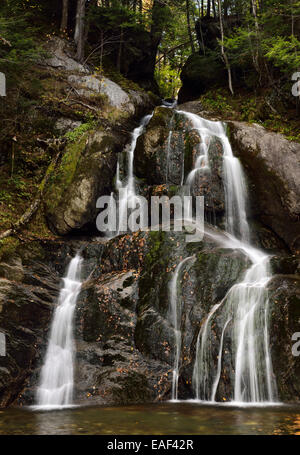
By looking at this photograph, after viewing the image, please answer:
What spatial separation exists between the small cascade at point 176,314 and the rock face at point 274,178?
12.8 ft

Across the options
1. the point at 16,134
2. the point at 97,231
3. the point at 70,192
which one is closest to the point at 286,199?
the point at 97,231

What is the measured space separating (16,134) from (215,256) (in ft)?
28.2

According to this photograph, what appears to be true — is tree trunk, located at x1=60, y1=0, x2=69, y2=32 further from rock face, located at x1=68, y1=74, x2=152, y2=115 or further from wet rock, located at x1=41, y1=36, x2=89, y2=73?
rock face, located at x1=68, y1=74, x2=152, y2=115

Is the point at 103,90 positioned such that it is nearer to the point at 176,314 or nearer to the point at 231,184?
the point at 231,184

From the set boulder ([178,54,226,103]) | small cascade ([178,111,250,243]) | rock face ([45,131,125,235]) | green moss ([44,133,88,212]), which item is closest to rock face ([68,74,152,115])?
rock face ([45,131,125,235])

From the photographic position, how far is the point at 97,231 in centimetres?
1088

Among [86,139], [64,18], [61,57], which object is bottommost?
[86,139]

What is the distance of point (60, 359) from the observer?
696 centimetres

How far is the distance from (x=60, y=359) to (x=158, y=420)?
3.08 meters

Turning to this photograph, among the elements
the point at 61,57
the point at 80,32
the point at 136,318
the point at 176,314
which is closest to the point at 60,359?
the point at 136,318

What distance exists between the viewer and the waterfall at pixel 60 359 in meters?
6.39

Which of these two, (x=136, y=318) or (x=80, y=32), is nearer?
(x=136, y=318)

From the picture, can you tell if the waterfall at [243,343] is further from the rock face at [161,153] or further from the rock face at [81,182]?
the rock face at [161,153]

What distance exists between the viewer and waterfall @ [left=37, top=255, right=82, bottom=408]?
6.39 m
